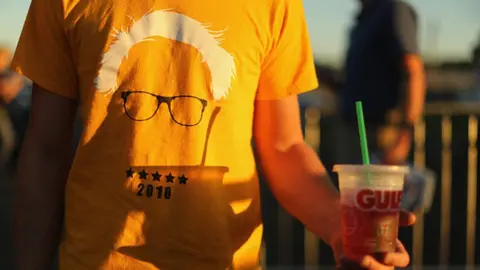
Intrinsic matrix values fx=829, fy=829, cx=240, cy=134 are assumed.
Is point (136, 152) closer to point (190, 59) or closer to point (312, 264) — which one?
point (190, 59)

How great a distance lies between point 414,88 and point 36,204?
4159 millimetres

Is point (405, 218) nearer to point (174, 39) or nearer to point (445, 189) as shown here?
point (174, 39)

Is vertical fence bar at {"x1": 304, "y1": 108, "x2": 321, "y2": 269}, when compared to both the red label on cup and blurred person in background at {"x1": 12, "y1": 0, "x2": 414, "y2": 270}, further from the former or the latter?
the red label on cup

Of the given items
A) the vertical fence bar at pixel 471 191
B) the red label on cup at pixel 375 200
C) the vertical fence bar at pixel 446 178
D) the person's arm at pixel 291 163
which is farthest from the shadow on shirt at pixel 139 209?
the vertical fence bar at pixel 446 178

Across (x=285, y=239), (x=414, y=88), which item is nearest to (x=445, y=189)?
(x=285, y=239)

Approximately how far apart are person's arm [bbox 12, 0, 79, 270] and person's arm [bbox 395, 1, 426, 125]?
4037 mm

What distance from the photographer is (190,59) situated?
1901 millimetres

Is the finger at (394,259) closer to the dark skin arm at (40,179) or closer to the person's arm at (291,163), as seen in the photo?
the person's arm at (291,163)

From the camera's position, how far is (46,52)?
1.94 metres

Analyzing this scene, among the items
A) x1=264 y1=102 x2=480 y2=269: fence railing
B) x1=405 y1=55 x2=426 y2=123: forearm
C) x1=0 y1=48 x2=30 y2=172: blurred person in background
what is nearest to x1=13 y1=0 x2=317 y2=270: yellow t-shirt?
x1=405 y1=55 x2=426 y2=123: forearm

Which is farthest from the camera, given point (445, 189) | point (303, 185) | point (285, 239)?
point (285, 239)

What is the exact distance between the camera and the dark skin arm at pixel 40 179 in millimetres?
1961

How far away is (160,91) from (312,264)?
17.9 feet

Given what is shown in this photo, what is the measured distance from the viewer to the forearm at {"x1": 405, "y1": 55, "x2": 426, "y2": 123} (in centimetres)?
570
